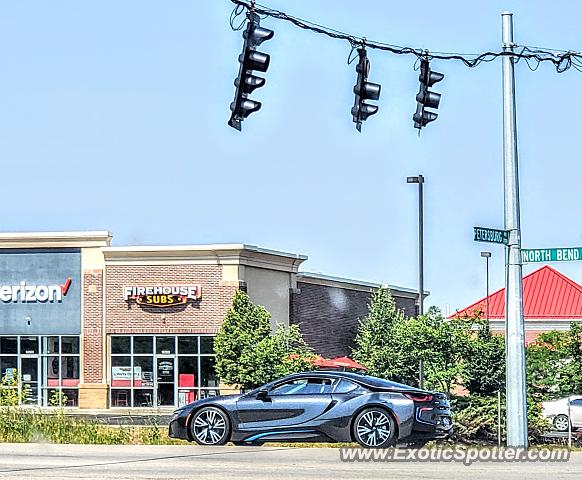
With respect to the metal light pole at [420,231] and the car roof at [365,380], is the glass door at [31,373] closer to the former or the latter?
the metal light pole at [420,231]

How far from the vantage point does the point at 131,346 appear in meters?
51.6

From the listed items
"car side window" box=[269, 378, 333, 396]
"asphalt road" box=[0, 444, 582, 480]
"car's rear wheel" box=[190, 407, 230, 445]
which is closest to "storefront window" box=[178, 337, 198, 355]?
"car side window" box=[269, 378, 333, 396]

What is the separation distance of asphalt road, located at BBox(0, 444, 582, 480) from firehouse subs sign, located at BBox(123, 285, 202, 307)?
104ft

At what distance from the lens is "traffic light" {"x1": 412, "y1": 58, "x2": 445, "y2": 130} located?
17.8 m

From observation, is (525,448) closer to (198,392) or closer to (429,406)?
(429,406)

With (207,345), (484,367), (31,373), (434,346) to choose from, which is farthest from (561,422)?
(31,373)

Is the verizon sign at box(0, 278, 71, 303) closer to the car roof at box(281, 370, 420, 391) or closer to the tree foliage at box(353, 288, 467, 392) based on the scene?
the tree foliage at box(353, 288, 467, 392)

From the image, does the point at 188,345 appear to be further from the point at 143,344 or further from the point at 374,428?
the point at 374,428

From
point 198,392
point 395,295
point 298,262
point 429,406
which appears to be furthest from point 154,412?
point 429,406

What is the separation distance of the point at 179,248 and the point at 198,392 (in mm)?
6190

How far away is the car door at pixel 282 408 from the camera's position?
65.5ft

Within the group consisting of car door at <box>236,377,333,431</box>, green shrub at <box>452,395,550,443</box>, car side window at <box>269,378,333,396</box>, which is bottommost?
green shrub at <box>452,395,550,443</box>

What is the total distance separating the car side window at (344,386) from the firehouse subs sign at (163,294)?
1220 inches

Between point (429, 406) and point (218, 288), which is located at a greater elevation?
point (218, 288)
